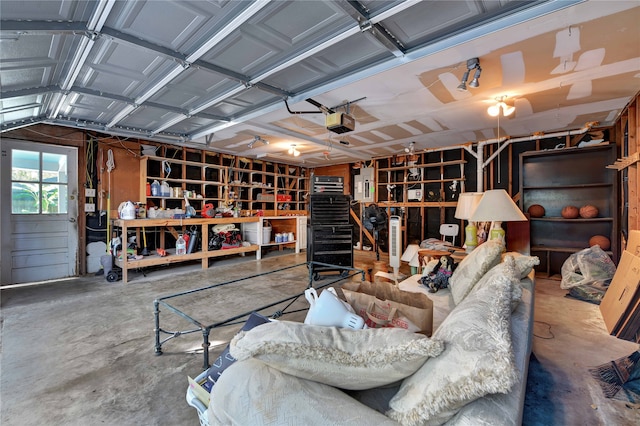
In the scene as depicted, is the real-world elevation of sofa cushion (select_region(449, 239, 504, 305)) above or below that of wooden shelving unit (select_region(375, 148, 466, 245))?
below

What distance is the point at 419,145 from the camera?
555 cm

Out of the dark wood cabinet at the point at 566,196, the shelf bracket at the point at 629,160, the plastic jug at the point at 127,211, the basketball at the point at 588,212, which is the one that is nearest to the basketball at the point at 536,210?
the dark wood cabinet at the point at 566,196

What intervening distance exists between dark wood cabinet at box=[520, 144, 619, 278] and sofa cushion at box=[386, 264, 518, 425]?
4613 mm

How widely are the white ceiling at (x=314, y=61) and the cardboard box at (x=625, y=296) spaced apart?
1.72 m

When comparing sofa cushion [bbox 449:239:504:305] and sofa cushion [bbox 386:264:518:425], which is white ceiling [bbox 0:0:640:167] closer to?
sofa cushion [bbox 449:239:504:305]

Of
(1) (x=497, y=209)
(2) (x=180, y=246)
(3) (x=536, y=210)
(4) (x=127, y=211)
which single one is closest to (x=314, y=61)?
(1) (x=497, y=209)

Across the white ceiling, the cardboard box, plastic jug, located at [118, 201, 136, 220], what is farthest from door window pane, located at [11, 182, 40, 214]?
the cardboard box

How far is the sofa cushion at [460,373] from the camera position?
27.5 inches

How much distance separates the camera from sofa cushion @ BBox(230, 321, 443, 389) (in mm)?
874

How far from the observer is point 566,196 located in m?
4.46

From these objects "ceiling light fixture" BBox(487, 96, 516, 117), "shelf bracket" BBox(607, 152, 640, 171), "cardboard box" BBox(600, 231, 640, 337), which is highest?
"ceiling light fixture" BBox(487, 96, 516, 117)

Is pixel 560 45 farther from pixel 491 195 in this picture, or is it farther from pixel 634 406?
pixel 634 406

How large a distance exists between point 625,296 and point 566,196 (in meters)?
2.45

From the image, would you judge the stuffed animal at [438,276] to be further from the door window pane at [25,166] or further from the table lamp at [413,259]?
the door window pane at [25,166]
